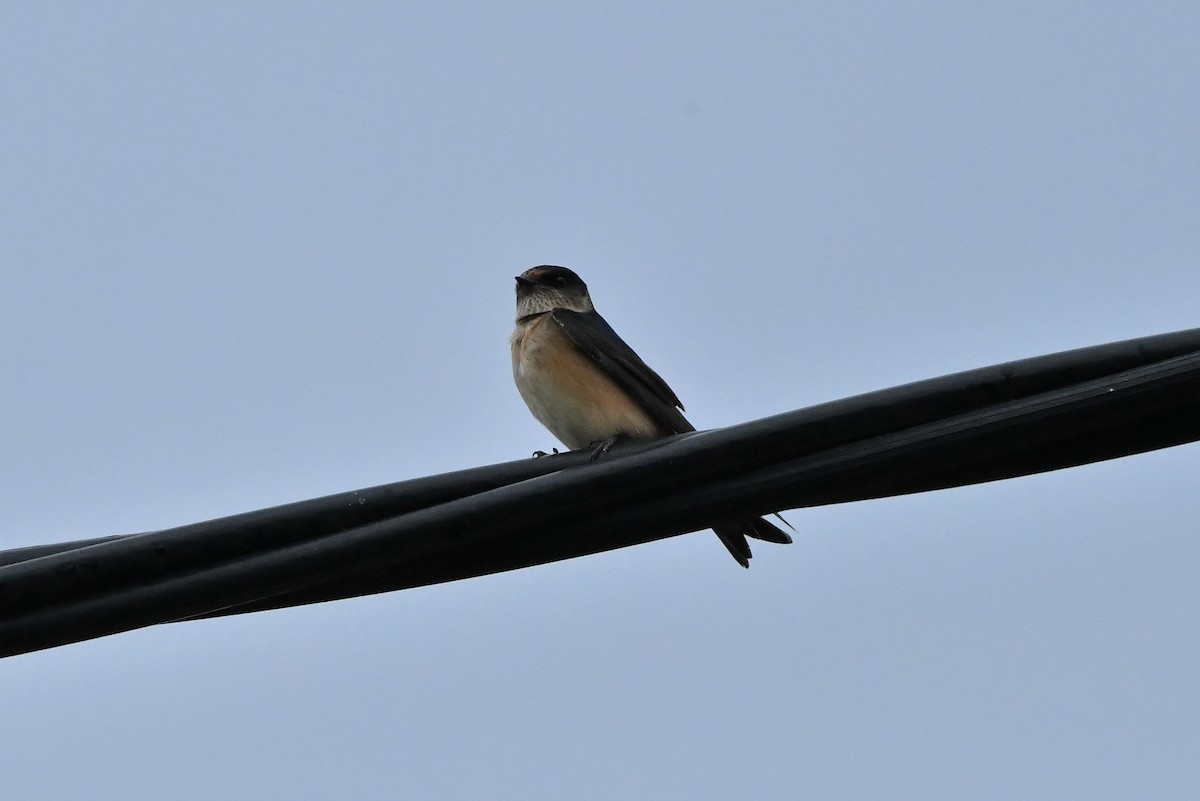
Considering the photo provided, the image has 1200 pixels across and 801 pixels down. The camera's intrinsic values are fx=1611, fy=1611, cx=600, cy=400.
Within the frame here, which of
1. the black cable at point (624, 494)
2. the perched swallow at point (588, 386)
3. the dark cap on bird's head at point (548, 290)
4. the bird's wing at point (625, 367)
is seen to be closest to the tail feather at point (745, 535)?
the perched swallow at point (588, 386)

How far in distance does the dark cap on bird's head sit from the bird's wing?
106cm

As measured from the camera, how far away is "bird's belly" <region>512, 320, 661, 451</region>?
6.91 meters

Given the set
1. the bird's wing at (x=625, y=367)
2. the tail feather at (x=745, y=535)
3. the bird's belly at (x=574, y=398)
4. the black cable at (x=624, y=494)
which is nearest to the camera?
the black cable at (x=624, y=494)

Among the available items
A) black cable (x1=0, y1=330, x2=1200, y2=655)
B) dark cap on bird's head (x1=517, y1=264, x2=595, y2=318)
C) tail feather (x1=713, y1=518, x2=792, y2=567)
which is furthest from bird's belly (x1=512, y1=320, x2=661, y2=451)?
black cable (x1=0, y1=330, x2=1200, y2=655)

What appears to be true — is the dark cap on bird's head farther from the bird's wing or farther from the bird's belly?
the bird's belly

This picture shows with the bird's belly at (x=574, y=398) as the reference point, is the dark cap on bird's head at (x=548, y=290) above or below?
above

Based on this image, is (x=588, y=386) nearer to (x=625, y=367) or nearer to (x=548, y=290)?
(x=625, y=367)

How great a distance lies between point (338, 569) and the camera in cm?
365

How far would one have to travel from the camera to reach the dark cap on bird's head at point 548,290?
855 cm

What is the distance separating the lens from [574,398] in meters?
6.99

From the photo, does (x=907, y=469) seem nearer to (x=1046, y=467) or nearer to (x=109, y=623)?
(x=1046, y=467)

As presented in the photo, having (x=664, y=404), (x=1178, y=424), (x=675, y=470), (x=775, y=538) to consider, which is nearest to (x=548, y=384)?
(x=664, y=404)

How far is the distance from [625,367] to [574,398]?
262 millimetres

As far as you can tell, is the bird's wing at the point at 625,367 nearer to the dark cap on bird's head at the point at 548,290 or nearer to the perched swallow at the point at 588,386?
the perched swallow at the point at 588,386
